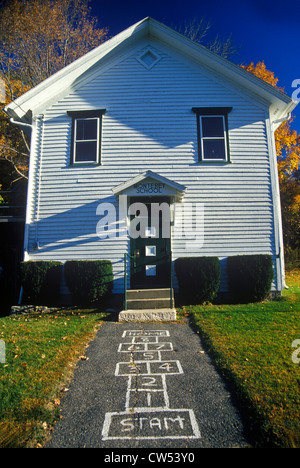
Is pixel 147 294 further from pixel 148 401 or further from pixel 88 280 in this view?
pixel 148 401

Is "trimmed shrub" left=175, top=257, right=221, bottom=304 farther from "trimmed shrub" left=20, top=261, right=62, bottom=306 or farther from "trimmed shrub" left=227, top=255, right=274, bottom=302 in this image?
"trimmed shrub" left=20, top=261, right=62, bottom=306

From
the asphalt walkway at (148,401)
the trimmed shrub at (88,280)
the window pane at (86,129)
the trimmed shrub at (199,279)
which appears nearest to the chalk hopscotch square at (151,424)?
the asphalt walkway at (148,401)

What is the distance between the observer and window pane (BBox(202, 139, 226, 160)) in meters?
9.90

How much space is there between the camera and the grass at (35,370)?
2.97 metres

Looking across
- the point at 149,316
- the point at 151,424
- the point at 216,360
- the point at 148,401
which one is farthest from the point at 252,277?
the point at 151,424

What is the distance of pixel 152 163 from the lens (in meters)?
9.61

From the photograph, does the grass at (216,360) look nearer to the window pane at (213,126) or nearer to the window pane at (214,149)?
the window pane at (214,149)

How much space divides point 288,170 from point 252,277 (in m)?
15.2

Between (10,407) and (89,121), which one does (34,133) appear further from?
(10,407)

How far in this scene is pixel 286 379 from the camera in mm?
3812

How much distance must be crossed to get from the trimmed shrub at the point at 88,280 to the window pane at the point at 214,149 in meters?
5.39

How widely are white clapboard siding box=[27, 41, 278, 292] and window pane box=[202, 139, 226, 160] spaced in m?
0.39

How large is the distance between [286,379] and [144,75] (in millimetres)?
10320
